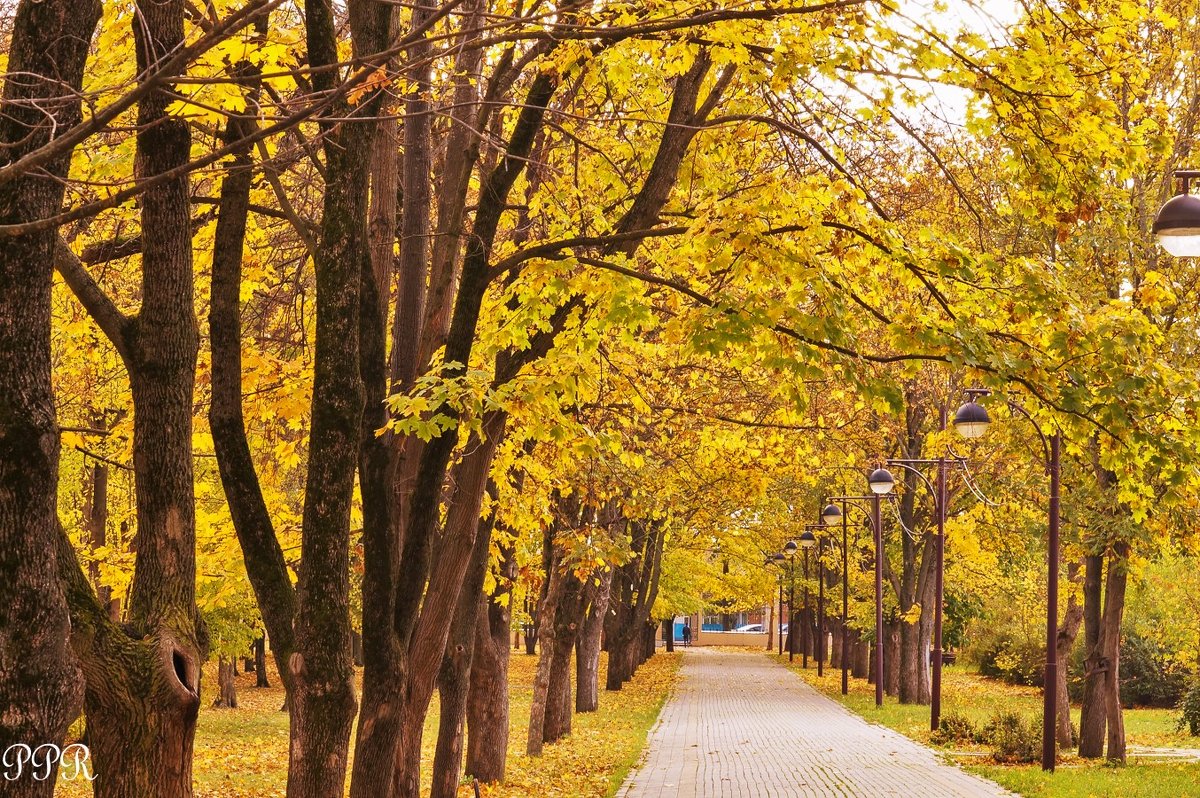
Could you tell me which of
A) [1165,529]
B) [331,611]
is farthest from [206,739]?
[331,611]

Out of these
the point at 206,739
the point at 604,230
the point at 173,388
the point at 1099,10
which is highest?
the point at 1099,10

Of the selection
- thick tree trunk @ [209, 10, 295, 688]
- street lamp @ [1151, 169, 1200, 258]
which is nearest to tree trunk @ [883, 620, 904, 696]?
street lamp @ [1151, 169, 1200, 258]

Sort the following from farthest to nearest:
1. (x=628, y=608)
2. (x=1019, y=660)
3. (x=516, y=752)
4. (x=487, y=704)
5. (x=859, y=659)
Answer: (x=859, y=659)
(x=1019, y=660)
(x=628, y=608)
(x=516, y=752)
(x=487, y=704)

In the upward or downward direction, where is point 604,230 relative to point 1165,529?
upward

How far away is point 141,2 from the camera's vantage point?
7.29 metres

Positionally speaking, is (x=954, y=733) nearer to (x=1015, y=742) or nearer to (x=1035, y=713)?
(x=1015, y=742)

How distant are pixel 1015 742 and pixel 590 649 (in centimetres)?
1225

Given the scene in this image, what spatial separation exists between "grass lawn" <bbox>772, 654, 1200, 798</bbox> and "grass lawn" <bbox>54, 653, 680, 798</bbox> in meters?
5.46

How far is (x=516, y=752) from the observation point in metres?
23.5

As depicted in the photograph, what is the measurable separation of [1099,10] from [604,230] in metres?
4.38

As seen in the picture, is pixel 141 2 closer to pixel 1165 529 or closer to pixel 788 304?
pixel 788 304

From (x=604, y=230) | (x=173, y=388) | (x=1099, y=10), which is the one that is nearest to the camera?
(x=173, y=388)

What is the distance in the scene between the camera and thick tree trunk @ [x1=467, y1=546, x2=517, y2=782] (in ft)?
56.2

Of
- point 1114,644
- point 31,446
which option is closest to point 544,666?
point 1114,644
